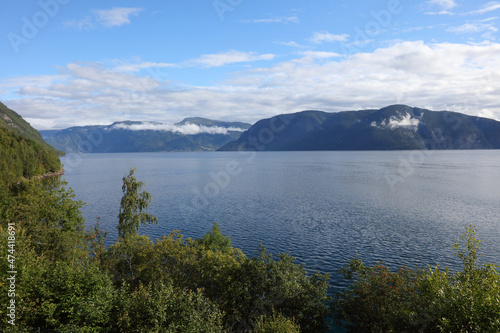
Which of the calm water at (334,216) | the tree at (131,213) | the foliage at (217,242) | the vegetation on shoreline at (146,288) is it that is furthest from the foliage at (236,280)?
the calm water at (334,216)

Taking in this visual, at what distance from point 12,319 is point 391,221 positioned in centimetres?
9132

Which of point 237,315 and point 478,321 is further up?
point 478,321

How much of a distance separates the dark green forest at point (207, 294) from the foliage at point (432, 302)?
0.30ft

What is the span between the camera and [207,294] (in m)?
35.8

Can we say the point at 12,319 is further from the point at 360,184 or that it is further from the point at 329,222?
the point at 360,184

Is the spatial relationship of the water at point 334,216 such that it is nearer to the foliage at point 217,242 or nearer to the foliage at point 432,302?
the foliage at point 217,242

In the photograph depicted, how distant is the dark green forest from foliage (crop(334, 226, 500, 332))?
92mm

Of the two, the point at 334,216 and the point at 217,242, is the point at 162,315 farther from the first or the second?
the point at 334,216

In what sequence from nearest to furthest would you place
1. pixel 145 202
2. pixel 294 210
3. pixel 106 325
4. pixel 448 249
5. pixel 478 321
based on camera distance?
pixel 478 321 < pixel 106 325 < pixel 145 202 < pixel 448 249 < pixel 294 210

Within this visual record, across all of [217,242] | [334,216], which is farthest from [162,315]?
[334,216]

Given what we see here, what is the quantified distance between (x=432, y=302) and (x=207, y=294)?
78.8 ft

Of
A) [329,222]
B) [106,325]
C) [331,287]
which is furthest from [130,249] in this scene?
[329,222]

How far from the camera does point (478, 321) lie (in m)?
20.7

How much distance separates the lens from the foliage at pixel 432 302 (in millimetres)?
20922
